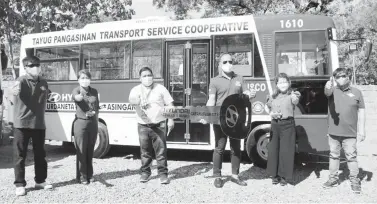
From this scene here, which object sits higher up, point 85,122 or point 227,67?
point 227,67

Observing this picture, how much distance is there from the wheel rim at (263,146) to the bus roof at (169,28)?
6.75 ft

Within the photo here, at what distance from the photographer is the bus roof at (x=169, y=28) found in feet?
24.0

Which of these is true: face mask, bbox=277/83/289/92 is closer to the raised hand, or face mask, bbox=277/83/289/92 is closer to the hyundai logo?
the raised hand

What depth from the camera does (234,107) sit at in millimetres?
6070

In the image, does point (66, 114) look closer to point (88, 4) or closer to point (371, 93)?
point (88, 4)

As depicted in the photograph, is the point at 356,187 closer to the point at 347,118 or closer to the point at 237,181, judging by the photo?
the point at 347,118

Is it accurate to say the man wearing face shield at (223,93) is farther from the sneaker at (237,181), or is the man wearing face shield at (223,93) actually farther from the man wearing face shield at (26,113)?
the man wearing face shield at (26,113)

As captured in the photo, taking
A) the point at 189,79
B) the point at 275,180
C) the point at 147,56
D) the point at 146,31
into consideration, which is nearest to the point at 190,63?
the point at 189,79

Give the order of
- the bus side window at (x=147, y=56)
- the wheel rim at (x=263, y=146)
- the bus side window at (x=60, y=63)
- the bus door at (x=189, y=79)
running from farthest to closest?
the bus side window at (x=60, y=63) < the bus side window at (x=147, y=56) < the bus door at (x=189, y=79) < the wheel rim at (x=263, y=146)

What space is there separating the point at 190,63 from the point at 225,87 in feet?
6.51

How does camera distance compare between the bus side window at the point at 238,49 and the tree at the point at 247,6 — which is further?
the tree at the point at 247,6

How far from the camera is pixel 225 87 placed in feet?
19.7

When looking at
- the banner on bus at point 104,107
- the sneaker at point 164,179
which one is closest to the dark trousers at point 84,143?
the sneaker at point 164,179

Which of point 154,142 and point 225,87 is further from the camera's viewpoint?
point 154,142
